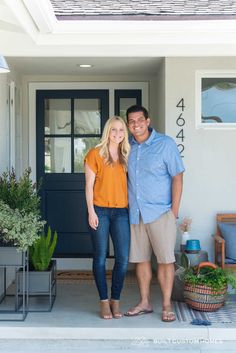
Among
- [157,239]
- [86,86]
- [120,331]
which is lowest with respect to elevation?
[120,331]

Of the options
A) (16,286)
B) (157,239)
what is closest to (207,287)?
(157,239)

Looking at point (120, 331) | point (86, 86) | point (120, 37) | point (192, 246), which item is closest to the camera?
point (120, 331)

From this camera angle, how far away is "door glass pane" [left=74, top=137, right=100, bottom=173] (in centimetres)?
679

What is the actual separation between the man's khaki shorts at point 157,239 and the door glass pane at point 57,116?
2.50 metres

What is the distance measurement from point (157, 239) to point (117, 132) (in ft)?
2.78

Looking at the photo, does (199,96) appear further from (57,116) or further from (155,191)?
(57,116)

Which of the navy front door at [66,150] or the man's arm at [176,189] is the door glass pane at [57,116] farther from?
the man's arm at [176,189]

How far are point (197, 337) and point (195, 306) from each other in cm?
45

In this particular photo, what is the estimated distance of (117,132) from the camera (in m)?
4.40

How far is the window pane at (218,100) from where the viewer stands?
5.55 metres

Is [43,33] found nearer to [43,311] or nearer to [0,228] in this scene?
[0,228]

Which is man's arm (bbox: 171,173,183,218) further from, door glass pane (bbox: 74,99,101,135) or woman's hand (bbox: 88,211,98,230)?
door glass pane (bbox: 74,99,101,135)

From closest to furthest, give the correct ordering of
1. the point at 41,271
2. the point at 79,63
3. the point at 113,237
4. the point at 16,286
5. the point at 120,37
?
1. the point at 113,237
2. the point at 16,286
3. the point at 41,271
4. the point at 120,37
5. the point at 79,63

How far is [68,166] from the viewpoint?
6.80 m
